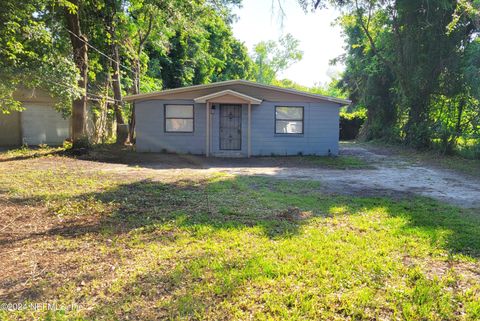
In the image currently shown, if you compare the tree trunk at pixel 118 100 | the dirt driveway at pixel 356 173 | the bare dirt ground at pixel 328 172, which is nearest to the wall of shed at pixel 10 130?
the tree trunk at pixel 118 100

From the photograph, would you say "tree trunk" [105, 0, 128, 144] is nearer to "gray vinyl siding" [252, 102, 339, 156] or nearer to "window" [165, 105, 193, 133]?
"window" [165, 105, 193, 133]

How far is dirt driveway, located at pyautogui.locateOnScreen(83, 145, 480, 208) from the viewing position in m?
7.02

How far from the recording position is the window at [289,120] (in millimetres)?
13688

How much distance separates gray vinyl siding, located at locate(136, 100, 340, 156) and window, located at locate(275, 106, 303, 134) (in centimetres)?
18

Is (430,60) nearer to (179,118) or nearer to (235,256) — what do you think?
(179,118)

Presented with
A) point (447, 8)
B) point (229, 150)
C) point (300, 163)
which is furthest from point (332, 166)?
point (447, 8)

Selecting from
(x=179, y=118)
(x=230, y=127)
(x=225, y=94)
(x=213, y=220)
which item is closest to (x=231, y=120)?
(x=230, y=127)

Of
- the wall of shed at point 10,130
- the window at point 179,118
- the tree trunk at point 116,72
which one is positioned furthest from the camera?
the wall of shed at point 10,130

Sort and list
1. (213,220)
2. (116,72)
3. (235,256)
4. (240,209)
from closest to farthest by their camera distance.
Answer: (235,256) → (213,220) → (240,209) → (116,72)

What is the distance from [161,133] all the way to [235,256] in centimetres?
1073

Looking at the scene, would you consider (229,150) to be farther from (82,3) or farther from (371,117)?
(371,117)

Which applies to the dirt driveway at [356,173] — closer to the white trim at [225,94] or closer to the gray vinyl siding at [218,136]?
the gray vinyl siding at [218,136]

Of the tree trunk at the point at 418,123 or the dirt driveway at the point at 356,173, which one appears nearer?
the dirt driveway at the point at 356,173

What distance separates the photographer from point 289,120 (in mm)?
13758
